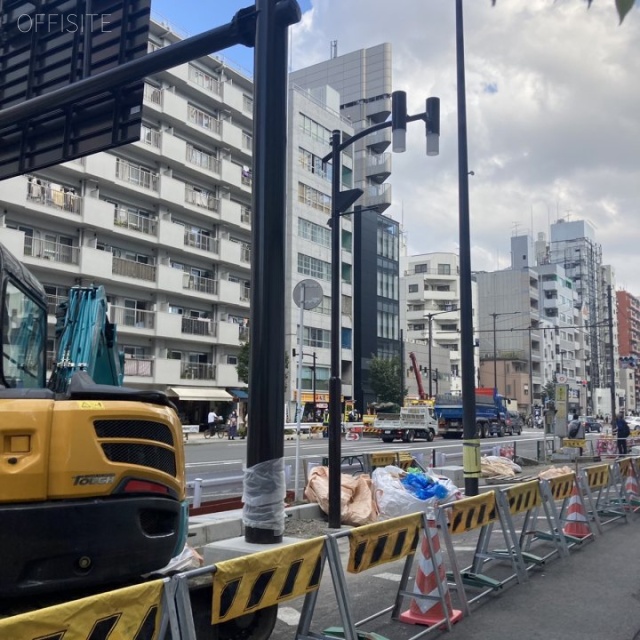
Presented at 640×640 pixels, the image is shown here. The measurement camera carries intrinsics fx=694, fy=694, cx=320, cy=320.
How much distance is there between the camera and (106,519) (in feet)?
12.5

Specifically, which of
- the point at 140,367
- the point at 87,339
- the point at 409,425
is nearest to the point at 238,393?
the point at 140,367

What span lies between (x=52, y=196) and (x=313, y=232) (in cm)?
2774

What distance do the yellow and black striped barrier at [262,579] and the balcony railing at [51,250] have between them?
33109 mm

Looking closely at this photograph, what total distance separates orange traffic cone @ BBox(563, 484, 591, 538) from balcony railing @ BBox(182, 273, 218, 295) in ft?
116

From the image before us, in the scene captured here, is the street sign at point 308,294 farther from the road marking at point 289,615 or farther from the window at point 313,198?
the window at point 313,198

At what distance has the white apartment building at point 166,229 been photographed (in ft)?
118

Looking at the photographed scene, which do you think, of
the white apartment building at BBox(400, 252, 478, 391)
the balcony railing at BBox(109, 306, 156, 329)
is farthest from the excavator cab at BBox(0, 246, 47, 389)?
the white apartment building at BBox(400, 252, 478, 391)

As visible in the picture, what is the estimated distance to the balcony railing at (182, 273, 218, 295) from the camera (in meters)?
43.1

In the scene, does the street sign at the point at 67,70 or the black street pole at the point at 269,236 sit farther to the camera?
the street sign at the point at 67,70

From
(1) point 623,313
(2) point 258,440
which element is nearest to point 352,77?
(2) point 258,440

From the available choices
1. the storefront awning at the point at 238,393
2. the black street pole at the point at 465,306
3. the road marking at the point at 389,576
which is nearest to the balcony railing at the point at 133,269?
the storefront awning at the point at 238,393

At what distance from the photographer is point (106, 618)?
3.23 meters

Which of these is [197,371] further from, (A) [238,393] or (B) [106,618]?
(B) [106,618]

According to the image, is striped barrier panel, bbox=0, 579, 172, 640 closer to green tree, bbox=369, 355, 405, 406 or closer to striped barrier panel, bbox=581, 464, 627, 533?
striped barrier panel, bbox=581, 464, 627, 533
